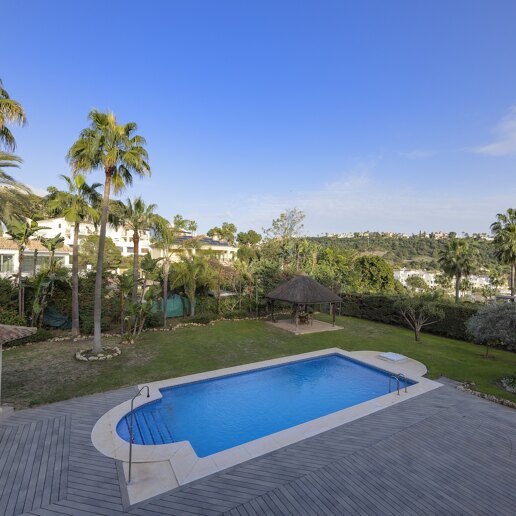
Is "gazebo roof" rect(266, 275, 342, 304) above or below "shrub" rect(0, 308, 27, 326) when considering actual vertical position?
above

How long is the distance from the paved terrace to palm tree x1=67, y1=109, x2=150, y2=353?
6729 mm

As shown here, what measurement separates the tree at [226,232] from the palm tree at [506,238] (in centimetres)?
5618

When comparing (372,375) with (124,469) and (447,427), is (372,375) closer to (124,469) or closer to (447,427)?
(447,427)

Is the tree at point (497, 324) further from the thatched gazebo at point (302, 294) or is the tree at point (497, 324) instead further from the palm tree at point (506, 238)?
the palm tree at point (506, 238)

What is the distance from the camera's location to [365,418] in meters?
8.80

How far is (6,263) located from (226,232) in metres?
52.7

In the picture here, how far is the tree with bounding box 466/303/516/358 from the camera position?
1129 cm

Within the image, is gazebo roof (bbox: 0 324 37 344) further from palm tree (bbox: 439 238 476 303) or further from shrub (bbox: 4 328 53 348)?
palm tree (bbox: 439 238 476 303)

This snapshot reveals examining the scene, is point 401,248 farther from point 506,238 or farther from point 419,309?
point 419,309

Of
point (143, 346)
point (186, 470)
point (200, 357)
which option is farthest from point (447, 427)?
point (143, 346)

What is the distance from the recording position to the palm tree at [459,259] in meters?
31.5

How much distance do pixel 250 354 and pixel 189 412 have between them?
5394mm

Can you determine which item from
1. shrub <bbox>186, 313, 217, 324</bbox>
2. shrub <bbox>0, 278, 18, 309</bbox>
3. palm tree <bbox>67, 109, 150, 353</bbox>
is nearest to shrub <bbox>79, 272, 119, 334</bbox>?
shrub <bbox>0, 278, 18, 309</bbox>

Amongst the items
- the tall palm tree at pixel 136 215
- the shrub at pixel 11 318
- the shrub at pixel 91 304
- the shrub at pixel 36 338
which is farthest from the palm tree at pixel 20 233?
the tall palm tree at pixel 136 215
